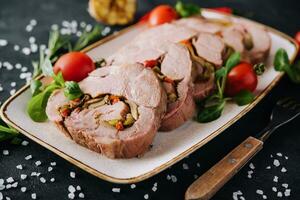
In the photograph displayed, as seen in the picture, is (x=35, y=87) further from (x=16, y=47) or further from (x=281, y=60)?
(x=281, y=60)

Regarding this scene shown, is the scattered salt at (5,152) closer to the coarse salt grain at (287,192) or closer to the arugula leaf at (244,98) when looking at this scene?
the arugula leaf at (244,98)

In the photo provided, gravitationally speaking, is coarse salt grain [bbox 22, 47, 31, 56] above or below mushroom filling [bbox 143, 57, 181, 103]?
below

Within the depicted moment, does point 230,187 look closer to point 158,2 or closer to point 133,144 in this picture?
point 133,144

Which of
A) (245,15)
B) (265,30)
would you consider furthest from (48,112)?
(245,15)

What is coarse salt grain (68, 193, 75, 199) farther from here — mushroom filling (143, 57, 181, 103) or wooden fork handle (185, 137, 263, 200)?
mushroom filling (143, 57, 181, 103)

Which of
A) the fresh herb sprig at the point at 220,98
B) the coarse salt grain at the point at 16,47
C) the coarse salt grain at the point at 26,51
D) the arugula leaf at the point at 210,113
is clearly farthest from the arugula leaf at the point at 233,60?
the coarse salt grain at the point at 16,47

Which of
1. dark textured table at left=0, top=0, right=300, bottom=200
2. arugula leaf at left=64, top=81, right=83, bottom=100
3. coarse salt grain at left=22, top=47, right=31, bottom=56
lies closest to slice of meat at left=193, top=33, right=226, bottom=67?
dark textured table at left=0, top=0, right=300, bottom=200
